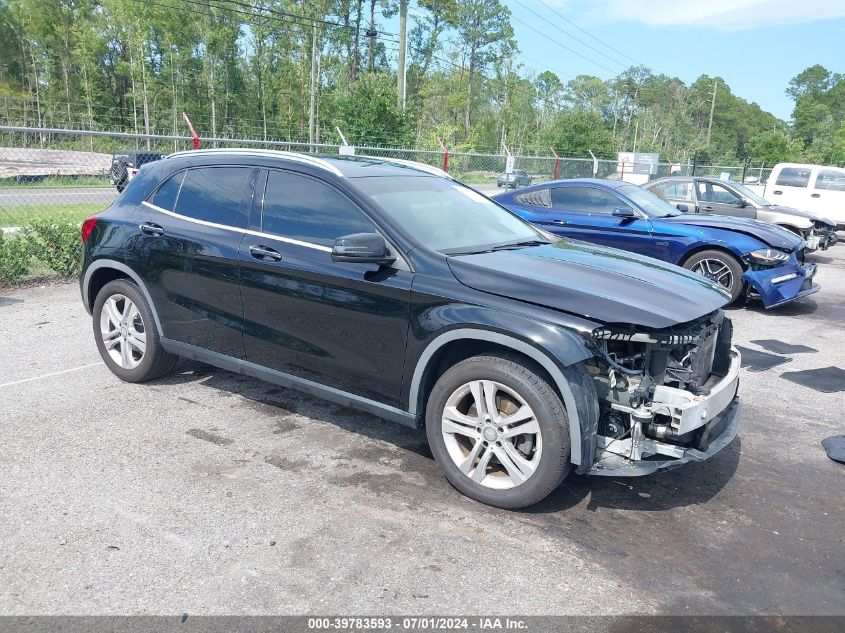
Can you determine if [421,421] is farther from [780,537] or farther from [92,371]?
[92,371]

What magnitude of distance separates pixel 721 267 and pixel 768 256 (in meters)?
0.55

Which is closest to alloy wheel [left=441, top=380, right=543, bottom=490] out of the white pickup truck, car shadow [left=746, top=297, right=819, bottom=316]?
car shadow [left=746, top=297, right=819, bottom=316]

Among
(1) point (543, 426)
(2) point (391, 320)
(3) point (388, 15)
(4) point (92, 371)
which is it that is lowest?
(4) point (92, 371)

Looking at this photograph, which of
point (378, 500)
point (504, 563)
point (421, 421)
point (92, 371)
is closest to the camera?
point (504, 563)

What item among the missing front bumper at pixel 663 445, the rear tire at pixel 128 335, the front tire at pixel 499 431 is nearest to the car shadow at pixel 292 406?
the rear tire at pixel 128 335

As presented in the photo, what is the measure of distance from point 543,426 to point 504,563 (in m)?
0.66

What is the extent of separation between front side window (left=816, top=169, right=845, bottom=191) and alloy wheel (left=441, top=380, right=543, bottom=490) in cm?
1669

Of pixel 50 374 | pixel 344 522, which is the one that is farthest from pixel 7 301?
pixel 344 522

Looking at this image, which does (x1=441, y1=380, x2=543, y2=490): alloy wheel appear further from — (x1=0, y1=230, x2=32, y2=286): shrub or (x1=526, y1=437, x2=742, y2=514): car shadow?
(x1=0, y1=230, x2=32, y2=286): shrub

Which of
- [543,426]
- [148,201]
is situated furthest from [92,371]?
[543,426]

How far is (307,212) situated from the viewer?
13.8 feet

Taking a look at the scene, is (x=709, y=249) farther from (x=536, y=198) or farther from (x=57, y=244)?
(x=57, y=244)

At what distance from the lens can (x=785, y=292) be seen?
8.17 metres

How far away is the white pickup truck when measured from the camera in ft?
54.5
